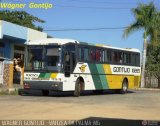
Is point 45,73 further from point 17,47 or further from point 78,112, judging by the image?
point 17,47

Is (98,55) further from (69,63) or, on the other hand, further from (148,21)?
(148,21)

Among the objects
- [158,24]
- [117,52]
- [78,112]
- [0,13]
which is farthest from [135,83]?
[0,13]

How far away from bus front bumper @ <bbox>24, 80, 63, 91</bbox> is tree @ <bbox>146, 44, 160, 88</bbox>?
23650 millimetres

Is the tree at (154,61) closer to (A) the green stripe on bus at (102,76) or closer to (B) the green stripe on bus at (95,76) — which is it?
(A) the green stripe on bus at (102,76)

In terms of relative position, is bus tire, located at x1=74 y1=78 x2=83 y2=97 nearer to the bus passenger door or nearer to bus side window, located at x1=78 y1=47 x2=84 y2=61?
the bus passenger door

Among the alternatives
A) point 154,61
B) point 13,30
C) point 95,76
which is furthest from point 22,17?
point 95,76

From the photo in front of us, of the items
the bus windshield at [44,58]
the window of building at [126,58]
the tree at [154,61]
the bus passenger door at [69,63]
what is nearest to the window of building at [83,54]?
the bus passenger door at [69,63]

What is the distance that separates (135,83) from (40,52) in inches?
433

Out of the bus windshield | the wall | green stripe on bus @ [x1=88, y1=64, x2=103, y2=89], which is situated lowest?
green stripe on bus @ [x1=88, y1=64, x2=103, y2=89]

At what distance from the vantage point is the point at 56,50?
952 inches

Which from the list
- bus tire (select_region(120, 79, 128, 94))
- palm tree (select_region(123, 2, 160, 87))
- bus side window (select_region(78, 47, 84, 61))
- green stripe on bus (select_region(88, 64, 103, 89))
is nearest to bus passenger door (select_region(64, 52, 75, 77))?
bus side window (select_region(78, 47, 84, 61))

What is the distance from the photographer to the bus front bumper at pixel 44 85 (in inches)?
947

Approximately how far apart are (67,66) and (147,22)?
814 inches

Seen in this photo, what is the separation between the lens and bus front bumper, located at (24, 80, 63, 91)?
24047 millimetres
